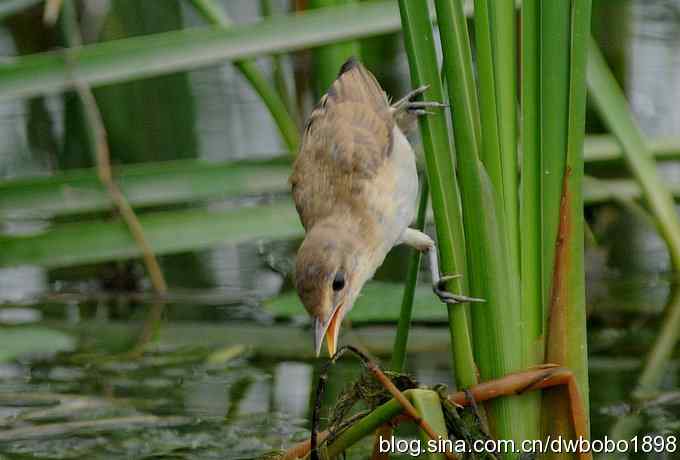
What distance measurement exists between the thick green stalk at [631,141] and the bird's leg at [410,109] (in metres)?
1.31

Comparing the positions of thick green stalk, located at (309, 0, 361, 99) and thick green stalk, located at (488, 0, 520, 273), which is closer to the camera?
thick green stalk, located at (488, 0, 520, 273)

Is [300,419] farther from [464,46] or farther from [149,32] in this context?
[149,32]

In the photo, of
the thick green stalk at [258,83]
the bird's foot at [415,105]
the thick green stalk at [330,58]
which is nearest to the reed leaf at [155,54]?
the thick green stalk at [330,58]

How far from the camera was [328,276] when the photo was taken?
270 cm

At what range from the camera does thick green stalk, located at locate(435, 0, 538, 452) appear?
2.41 m

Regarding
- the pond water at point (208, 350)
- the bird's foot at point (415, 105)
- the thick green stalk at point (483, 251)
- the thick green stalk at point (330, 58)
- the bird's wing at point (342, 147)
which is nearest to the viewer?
the thick green stalk at point (483, 251)

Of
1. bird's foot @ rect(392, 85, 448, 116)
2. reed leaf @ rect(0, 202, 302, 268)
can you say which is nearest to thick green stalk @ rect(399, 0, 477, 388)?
bird's foot @ rect(392, 85, 448, 116)

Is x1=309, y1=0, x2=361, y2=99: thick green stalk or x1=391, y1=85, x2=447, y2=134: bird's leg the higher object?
x1=309, y1=0, x2=361, y2=99: thick green stalk

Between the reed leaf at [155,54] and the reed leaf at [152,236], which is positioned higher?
the reed leaf at [155,54]

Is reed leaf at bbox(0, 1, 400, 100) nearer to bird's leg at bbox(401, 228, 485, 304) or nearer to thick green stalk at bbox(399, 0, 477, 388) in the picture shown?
bird's leg at bbox(401, 228, 485, 304)

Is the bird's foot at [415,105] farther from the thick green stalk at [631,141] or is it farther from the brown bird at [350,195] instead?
the thick green stalk at [631,141]

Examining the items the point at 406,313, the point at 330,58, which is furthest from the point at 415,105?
the point at 330,58

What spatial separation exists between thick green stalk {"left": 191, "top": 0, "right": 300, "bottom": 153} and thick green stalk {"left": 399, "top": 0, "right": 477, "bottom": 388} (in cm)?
230

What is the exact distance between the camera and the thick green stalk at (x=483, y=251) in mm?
2410
